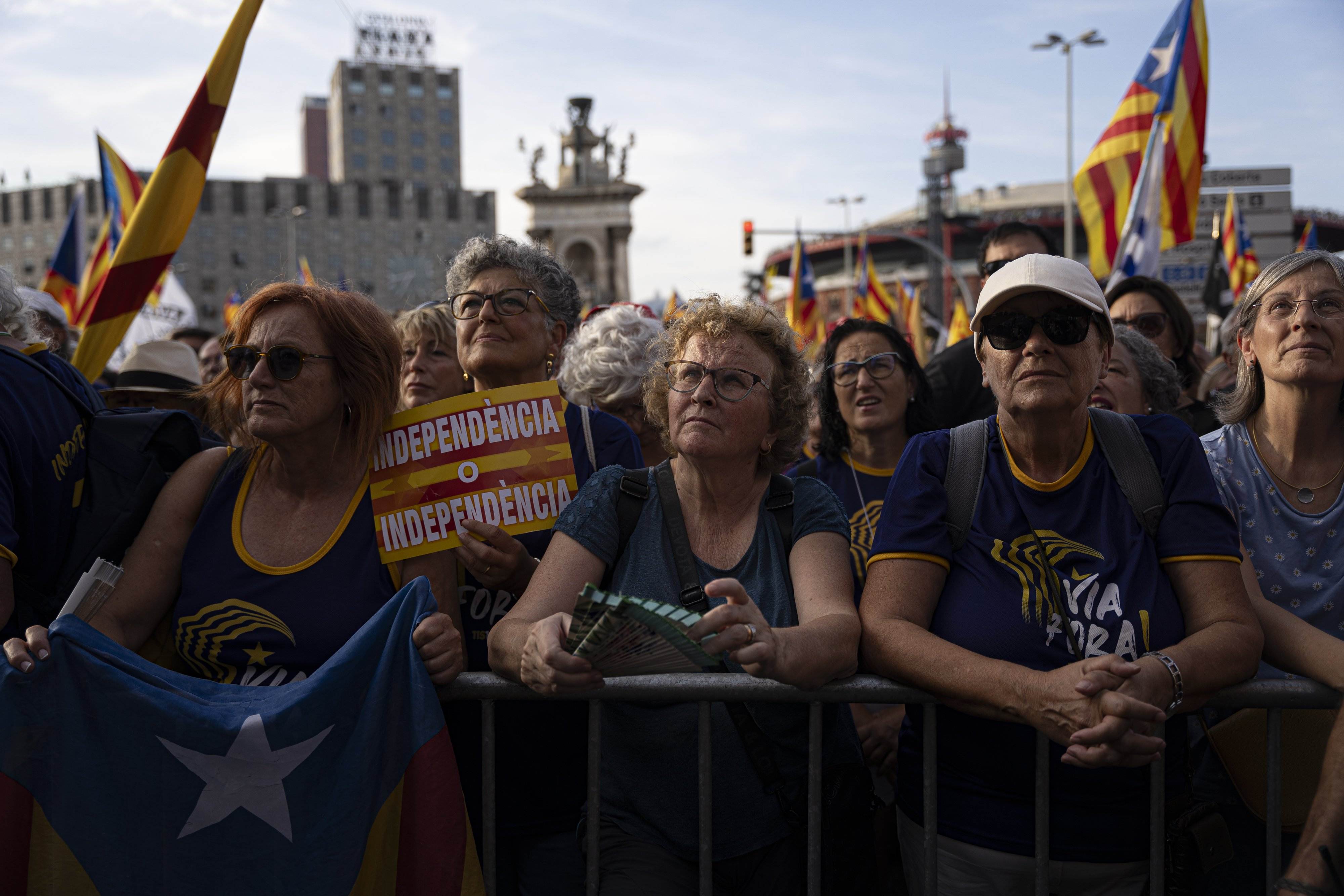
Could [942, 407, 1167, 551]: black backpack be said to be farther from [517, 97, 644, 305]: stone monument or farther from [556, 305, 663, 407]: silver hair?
[517, 97, 644, 305]: stone monument

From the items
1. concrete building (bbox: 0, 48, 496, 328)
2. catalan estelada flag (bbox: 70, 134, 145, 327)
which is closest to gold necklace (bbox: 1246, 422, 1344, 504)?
catalan estelada flag (bbox: 70, 134, 145, 327)

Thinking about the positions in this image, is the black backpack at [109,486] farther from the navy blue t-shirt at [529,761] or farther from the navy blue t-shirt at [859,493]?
the navy blue t-shirt at [859,493]

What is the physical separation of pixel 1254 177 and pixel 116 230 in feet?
49.4

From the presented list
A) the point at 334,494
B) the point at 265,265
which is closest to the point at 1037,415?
the point at 334,494

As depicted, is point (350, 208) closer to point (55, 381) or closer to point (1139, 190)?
point (1139, 190)

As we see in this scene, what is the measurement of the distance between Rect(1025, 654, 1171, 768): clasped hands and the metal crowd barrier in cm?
13

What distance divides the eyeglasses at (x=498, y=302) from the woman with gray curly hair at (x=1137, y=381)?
2.12 m

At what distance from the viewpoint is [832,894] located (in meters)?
Result: 2.48

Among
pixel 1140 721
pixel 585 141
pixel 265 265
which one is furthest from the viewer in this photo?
pixel 265 265

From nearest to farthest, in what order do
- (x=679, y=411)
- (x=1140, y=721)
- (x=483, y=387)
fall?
(x=1140, y=721), (x=679, y=411), (x=483, y=387)

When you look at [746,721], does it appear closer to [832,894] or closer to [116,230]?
[832,894]

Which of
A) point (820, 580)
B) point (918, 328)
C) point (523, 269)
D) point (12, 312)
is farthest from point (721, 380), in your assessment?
point (918, 328)

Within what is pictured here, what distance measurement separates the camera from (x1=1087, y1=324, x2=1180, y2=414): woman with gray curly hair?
4.02 meters

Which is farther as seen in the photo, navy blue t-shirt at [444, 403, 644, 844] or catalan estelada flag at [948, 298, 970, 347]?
catalan estelada flag at [948, 298, 970, 347]
